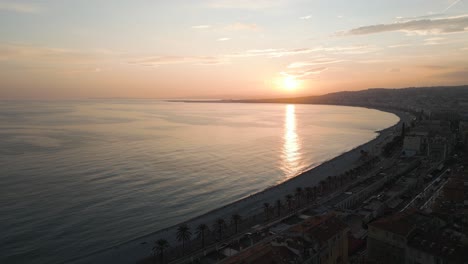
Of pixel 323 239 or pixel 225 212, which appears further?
pixel 225 212

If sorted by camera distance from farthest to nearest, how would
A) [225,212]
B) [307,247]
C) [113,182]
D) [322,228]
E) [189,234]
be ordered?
[113,182] → [225,212] → [189,234] → [322,228] → [307,247]

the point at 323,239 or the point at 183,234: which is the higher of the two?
the point at 323,239

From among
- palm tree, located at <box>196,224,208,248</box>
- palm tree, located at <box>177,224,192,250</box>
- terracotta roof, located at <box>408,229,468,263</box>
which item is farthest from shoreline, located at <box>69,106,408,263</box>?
terracotta roof, located at <box>408,229,468,263</box>

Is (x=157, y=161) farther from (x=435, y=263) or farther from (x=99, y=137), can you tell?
(x=435, y=263)

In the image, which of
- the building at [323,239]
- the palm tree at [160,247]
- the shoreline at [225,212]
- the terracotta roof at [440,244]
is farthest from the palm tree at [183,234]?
the terracotta roof at [440,244]

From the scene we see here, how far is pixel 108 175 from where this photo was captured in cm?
3956

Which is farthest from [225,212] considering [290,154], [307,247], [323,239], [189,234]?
[290,154]

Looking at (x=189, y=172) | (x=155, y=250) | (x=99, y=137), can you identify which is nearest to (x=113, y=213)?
(x=155, y=250)

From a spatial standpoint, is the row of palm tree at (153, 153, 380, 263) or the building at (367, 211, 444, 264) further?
the row of palm tree at (153, 153, 380, 263)

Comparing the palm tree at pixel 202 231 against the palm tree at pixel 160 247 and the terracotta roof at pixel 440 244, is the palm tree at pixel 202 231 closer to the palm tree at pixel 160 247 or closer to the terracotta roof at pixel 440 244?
the palm tree at pixel 160 247

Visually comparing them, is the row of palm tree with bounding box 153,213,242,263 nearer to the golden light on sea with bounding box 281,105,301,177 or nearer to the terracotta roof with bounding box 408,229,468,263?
the terracotta roof with bounding box 408,229,468,263

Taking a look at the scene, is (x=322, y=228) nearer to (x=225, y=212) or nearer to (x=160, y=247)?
(x=160, y=247)

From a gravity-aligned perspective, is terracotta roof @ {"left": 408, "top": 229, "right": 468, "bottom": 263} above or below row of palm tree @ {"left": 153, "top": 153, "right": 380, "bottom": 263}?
above

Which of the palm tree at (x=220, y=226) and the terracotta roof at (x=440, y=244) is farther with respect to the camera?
the palm tree at (x=220, y=226)
